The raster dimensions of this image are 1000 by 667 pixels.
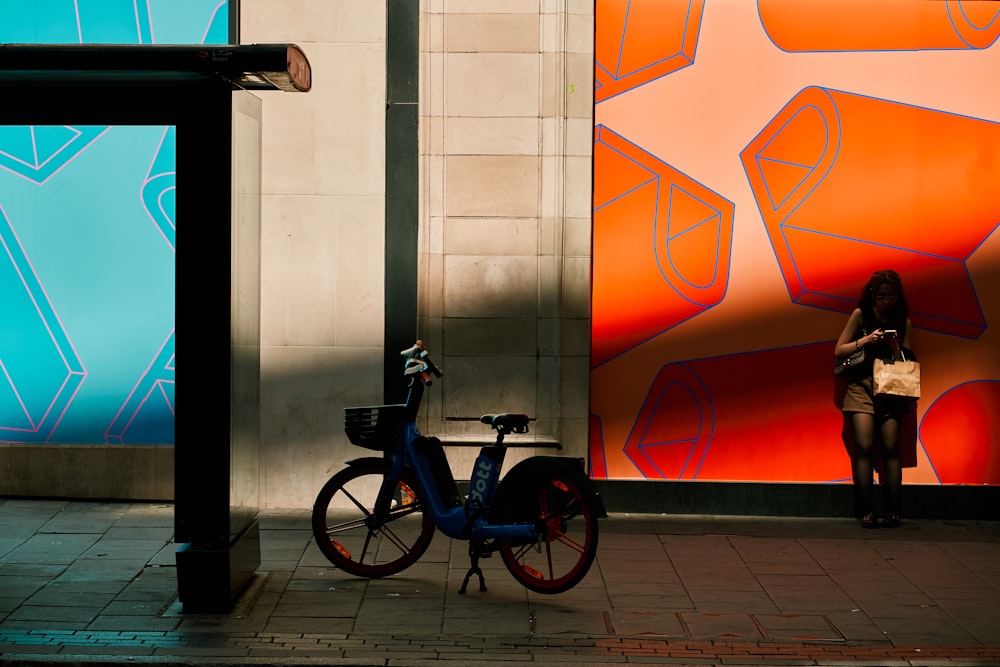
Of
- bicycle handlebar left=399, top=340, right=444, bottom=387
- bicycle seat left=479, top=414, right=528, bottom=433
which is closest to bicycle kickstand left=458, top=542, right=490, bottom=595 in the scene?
bicycle seat left=479, top=414, right=528, bottom=433

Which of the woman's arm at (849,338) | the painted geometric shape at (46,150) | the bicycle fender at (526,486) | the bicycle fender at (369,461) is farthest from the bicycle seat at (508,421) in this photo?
the painted geometric shape at (46,150)

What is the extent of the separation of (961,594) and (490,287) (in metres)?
3.91

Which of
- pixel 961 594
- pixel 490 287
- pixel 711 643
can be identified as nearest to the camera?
pixel 711 643

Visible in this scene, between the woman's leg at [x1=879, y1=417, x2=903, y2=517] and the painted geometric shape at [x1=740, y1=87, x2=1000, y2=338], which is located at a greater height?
the painted geometric shape at [x1=740, y1=87, x2=1000, y2=338]

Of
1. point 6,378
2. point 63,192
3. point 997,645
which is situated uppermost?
point 63,192

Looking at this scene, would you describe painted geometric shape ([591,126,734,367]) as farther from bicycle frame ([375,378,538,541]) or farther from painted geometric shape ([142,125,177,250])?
painted geometric shape ([142,125,177,250])

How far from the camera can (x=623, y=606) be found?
6.52 m

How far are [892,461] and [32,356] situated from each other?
6.57m

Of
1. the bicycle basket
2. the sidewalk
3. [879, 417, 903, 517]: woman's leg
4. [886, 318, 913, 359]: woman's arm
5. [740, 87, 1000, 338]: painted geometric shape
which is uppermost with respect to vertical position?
[740, 87, 1000, 338]: painted geometric shape

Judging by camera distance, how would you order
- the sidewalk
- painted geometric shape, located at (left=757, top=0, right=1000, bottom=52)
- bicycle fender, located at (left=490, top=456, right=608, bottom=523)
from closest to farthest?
the sidewalk, bicycle fender, located at (left=490, top=456, right=608, bottom=523), painted geometric shape, located at (left=757, top=0, right=1000, bottom=52)

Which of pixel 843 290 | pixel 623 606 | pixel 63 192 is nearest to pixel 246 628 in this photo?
pixel 623 606

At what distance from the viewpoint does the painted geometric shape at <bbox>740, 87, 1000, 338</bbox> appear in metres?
8.84

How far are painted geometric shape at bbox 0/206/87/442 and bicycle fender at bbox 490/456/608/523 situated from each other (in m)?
4.13

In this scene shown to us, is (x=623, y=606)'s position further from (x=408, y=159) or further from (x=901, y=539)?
(x=408, y=159)
